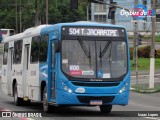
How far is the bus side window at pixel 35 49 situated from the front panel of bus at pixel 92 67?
2574 mm

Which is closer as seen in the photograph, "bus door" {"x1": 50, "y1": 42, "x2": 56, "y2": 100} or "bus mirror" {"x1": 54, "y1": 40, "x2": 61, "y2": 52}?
"bus mirror" {"x1": 54, "y1": 40, "x2": 61, "y2": 52}

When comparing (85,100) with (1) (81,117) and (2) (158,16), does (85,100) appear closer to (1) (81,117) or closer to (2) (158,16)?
(1) (81,117)

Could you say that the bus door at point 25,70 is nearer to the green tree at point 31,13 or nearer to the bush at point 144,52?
the bush at point 144,52

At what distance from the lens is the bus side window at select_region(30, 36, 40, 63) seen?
20328mm

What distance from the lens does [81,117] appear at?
1753 cm

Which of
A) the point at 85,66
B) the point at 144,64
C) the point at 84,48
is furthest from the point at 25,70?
the point at 144,64

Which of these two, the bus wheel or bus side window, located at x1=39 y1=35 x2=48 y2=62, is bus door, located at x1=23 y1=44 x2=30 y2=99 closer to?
bus side window, located at x1=39 y1=35 x2=48 y2=62

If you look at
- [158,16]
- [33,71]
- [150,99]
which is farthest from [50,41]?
[158,16]

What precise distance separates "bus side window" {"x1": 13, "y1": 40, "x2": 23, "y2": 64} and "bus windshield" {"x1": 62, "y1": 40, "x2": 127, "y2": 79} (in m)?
5.31

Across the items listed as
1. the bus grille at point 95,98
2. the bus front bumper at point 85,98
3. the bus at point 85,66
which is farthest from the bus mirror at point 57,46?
the bus grille at point 95,98

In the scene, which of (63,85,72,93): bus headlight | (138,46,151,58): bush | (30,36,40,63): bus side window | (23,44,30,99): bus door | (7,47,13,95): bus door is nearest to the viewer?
(63,85,72,93): bus headlight

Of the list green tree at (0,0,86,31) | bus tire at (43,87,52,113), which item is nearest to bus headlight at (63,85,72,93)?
bus tire at (43,87,52,113)

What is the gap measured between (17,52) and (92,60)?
20.7 ft

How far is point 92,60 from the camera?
58.7 ft
